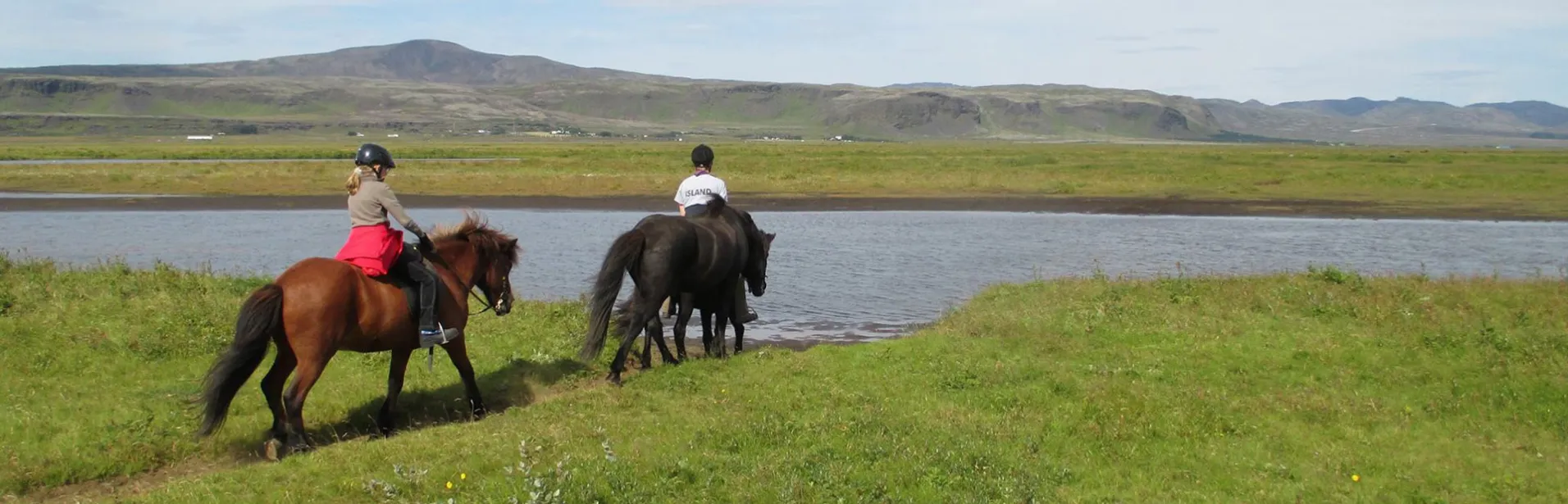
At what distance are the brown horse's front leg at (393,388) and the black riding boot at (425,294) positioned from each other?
20 cm

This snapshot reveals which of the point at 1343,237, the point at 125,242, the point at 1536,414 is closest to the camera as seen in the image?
the point at 1536,414

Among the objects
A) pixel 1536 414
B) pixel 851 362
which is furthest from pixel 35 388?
pixel 1536 414

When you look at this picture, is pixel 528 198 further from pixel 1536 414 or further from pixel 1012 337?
pixel 1536 414

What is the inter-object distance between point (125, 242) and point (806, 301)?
1810 cm

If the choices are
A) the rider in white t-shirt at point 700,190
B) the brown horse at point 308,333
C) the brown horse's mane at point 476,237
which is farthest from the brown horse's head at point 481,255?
the rider in white t-shirt at point 700,190

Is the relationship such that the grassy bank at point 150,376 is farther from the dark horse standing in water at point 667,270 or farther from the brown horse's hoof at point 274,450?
the dark horse standing in water at point 667,270

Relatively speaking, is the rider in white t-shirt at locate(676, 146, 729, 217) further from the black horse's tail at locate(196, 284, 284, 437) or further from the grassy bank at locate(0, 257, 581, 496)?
the black horse's tail at locate(196, 284, 284, 437)

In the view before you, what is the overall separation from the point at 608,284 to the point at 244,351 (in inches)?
140

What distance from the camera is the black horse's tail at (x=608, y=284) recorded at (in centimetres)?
1152

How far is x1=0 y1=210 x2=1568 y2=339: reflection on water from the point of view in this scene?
20797mm

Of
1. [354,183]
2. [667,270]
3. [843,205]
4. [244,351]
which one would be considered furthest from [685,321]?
[843,205]

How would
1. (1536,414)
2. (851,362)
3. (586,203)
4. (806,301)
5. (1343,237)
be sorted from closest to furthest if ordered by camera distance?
(1536,414), (851,362), (806,301), (1343,237), (586,203)

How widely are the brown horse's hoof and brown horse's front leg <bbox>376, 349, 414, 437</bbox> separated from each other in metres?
0.94

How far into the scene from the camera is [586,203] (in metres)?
41.8
